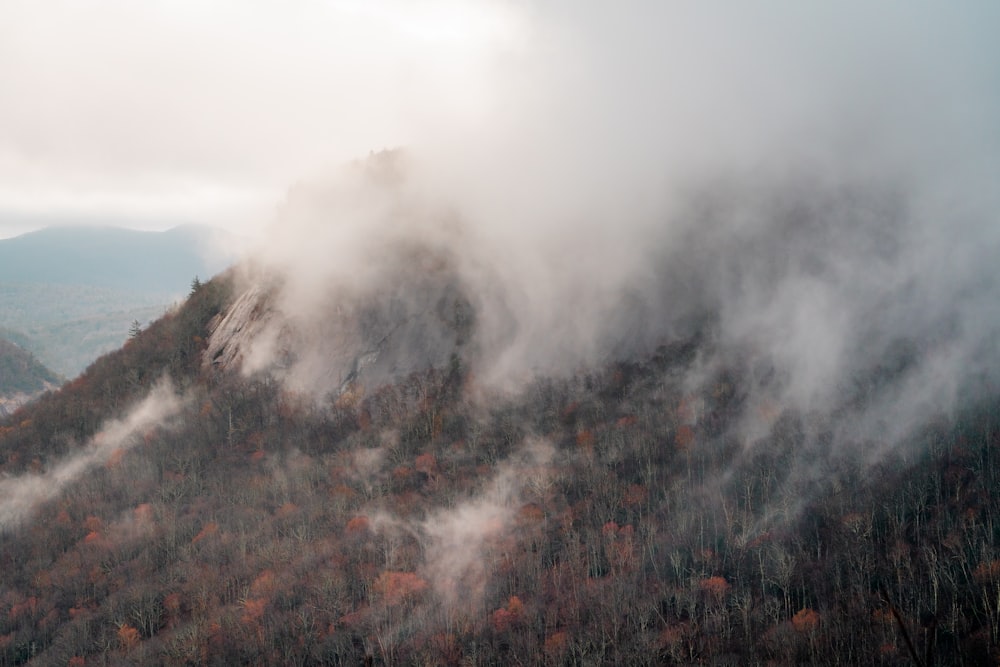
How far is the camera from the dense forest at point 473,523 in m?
90.0

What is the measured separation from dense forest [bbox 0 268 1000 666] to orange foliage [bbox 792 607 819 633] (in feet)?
3.70

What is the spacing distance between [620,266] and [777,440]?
59.3m

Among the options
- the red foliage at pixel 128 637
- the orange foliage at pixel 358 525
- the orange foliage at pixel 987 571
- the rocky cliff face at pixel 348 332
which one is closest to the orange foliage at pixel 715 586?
the orange foliage at pixel 987 571

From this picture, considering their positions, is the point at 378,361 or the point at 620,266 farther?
the point at 620,266

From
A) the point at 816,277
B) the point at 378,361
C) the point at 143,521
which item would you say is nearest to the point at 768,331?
the point at 816,277

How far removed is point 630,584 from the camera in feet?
333

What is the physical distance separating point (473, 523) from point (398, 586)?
2249 cm

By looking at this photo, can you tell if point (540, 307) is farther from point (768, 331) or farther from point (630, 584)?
point (630, 584)

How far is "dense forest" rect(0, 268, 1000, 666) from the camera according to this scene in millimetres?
90000

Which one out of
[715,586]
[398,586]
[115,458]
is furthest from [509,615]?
[115,458]

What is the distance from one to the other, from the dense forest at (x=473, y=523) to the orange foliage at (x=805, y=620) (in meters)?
1.13

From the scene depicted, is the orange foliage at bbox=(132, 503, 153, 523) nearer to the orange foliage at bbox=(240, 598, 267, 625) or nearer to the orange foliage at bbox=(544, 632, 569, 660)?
the orange foliage at bbox=(240, 598, 267, 625)

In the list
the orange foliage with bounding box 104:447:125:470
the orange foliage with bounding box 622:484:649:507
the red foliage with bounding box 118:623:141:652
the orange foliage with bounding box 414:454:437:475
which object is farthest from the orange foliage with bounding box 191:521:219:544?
the orange foliage with bounding box 622:484:649:507

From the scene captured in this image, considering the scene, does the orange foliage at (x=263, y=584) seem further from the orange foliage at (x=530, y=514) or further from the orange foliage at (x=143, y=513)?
the orange foliage at (x=530, y=514)
